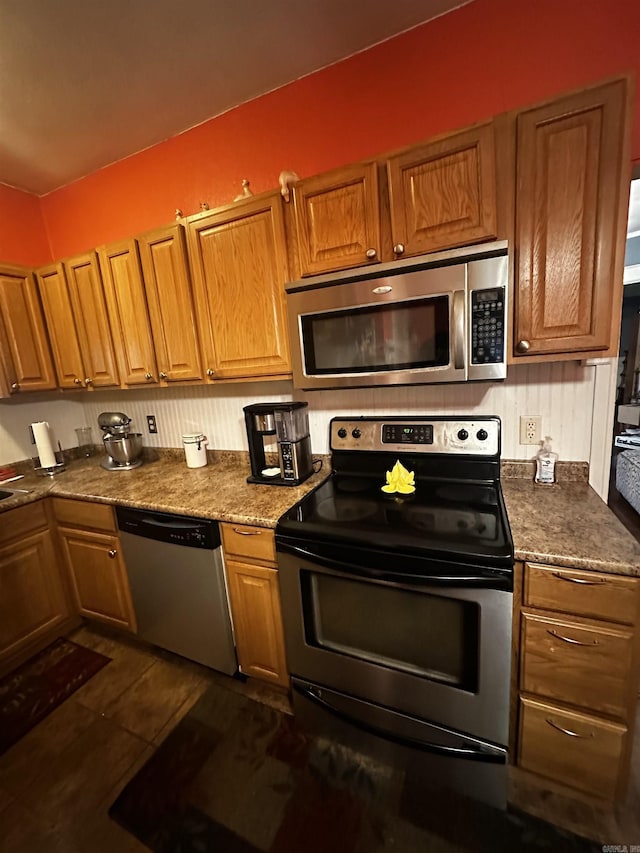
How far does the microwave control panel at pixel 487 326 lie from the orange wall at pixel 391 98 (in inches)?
30.1

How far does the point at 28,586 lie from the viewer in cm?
190

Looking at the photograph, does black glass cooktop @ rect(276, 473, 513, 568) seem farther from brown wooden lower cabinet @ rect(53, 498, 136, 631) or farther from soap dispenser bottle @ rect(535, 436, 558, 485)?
brown wooden lower cabinet @ rect(53, 498, 136, 631)

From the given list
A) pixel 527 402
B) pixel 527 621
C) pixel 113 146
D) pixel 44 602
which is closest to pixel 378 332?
pixel 527 402

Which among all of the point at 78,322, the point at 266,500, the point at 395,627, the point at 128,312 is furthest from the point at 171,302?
the point at 395,627

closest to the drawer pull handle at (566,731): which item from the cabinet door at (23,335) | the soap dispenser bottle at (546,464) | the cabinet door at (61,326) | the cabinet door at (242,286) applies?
the soap dispenser bottle at (546,464)

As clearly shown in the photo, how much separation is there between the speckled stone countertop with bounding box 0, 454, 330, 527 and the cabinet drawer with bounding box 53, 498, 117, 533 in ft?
0.15

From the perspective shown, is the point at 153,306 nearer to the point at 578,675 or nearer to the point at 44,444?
the point at 44,444

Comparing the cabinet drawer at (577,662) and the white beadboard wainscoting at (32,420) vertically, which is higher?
the white beadboard wainscoting at (32,420)

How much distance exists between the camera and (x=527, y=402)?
149cm

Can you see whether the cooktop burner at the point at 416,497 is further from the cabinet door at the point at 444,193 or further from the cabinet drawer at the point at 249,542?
the cabinet door at the point at 444,193

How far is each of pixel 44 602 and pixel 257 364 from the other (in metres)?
1.83

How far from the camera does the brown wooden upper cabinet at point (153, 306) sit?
1.74 metres

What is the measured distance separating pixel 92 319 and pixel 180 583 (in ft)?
5.19

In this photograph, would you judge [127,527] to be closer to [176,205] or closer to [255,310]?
[255,310]
